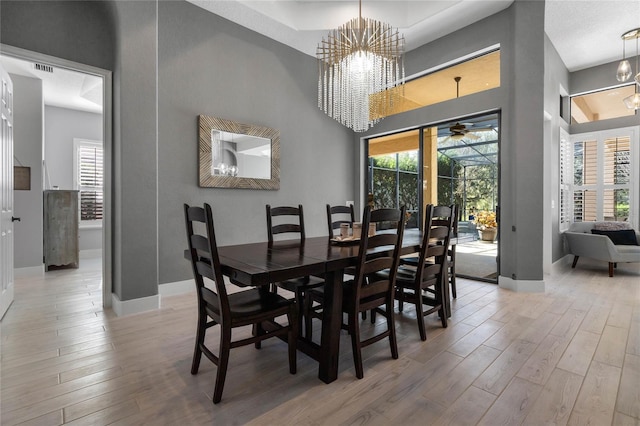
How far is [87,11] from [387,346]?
421 centimetres

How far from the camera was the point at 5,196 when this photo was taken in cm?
297

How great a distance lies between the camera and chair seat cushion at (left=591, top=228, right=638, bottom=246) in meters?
4.80

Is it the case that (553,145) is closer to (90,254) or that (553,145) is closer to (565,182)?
(565,182)

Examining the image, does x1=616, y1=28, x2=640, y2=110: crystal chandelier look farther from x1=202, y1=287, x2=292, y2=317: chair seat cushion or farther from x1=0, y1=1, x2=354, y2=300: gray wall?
x1=202, y1=287, x2=292, y2=317: chair seat cushion

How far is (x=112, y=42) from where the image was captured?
3.17 metres

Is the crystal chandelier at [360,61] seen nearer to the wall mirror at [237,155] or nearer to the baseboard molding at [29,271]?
the wall mirror at [237,155]

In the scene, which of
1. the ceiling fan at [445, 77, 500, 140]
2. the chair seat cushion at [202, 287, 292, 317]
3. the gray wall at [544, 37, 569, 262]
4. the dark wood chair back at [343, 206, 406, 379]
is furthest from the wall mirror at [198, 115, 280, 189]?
the gray wall at [544, 37, 569, 262]

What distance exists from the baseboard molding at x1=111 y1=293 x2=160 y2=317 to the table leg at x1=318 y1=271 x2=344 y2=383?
6.82 feet

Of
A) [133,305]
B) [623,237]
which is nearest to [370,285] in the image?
[133,305]

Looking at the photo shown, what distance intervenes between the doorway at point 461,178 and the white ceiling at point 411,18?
1.36 metres

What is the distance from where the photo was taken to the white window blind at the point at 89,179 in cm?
630

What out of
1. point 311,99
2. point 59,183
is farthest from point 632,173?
point 59,183

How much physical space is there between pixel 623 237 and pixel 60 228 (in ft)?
29.6

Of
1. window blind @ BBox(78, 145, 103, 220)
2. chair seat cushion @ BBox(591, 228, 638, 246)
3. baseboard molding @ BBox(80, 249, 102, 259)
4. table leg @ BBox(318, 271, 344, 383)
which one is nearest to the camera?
table leg @ BBox(318, 271, 344, 383)
